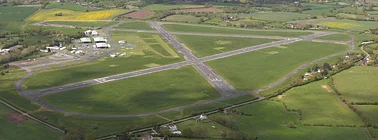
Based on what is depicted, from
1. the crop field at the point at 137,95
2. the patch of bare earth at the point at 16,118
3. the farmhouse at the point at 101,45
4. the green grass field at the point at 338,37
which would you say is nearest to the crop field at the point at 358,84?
the crop field at the point at 137,95

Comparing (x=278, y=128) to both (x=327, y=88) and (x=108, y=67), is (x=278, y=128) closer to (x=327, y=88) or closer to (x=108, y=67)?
(x=327, y=88)

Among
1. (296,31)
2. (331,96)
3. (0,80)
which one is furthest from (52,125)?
(296,31)

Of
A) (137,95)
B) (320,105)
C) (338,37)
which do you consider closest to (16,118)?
(137,95)

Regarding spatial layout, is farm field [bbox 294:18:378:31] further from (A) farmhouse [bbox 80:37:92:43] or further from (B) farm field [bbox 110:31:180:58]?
(A) farmhouse [bbox 80:37:92:43]

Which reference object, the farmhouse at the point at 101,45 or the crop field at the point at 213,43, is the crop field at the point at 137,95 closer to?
the crop field at the point at 213,43

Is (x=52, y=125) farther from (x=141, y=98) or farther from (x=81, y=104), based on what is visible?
(x=141, y=98)
